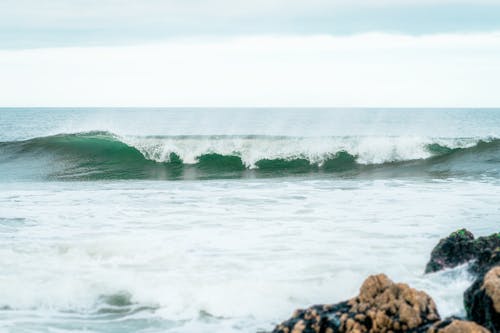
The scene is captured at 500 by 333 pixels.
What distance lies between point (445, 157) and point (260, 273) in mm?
14899

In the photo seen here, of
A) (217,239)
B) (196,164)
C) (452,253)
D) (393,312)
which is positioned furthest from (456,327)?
(196,164)

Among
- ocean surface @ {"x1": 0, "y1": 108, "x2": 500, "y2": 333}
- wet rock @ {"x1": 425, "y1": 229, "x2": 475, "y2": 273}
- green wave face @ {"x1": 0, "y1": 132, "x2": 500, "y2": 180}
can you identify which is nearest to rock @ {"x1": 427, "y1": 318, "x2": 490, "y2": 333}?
ocean surface @ {"x1": 0, "y1": 108, "x2": 500, "y2": 333}

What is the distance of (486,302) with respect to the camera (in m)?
3.61

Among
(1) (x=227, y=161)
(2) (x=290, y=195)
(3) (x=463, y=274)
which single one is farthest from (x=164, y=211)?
(1) (x=227, y=161)

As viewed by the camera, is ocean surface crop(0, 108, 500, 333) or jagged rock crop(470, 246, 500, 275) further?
ocean surface crop(0, 108, 500, 333)

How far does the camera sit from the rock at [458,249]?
5.44 m

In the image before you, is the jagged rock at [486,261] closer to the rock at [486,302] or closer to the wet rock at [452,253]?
the wet rock at [452,253]

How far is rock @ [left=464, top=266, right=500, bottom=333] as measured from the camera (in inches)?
138

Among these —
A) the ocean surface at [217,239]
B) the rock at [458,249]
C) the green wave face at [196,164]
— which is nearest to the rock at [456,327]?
the ocean surface at [217,239]

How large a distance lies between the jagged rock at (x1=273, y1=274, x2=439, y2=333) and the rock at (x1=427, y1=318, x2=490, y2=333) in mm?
182

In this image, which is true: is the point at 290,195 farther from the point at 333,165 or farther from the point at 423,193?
the point at 333,165

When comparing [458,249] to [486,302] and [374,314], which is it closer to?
[486,302]

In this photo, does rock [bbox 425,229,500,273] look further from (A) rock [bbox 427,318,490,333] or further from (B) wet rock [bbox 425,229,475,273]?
(A) rock [bbox 427,318,490,333]

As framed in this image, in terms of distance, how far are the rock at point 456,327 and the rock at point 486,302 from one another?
1.23 feet
